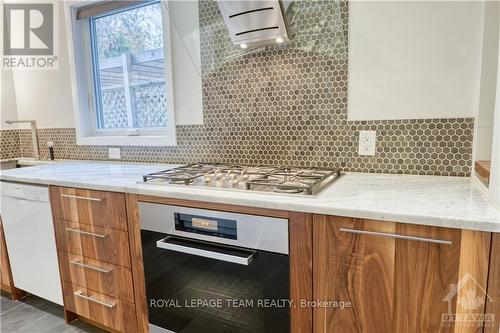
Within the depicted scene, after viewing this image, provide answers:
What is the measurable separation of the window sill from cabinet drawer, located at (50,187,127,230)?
63 centimetres

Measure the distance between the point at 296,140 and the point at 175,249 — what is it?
852 mm

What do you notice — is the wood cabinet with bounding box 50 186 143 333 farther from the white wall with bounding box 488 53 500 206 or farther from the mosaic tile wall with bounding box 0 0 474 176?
the white wall with bounding box 488 53 500 206

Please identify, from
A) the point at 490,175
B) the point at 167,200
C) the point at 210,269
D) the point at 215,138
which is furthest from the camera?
the point at 215,138

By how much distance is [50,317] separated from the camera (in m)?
2.09

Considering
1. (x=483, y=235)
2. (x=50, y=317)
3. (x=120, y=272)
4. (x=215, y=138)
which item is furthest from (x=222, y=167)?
(x=50, y=317)

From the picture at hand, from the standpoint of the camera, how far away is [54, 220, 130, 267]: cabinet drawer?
1.62 m

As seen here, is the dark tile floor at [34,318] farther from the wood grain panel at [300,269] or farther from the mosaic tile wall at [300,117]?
the wood grain panel at [300,269]

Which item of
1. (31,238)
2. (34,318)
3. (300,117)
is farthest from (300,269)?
(34,318)

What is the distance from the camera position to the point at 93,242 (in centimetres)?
172

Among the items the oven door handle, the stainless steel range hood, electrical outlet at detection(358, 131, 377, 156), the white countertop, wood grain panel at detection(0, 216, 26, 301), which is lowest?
wood grain panel at detection(0, 216, 26, 301)

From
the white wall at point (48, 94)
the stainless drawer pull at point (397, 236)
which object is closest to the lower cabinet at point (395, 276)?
the stainless drawer pull at point (397, 236)

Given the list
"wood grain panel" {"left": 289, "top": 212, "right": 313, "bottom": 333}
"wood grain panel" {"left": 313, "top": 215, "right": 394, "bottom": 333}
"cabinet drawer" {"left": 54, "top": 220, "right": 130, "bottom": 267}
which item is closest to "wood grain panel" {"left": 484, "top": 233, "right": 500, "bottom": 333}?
"wood grain panel" {"left": 313, "top": 215, "right": 394, "bottom": 333}

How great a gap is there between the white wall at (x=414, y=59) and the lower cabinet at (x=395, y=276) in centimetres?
70

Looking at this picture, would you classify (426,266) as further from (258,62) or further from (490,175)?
(258,62)
